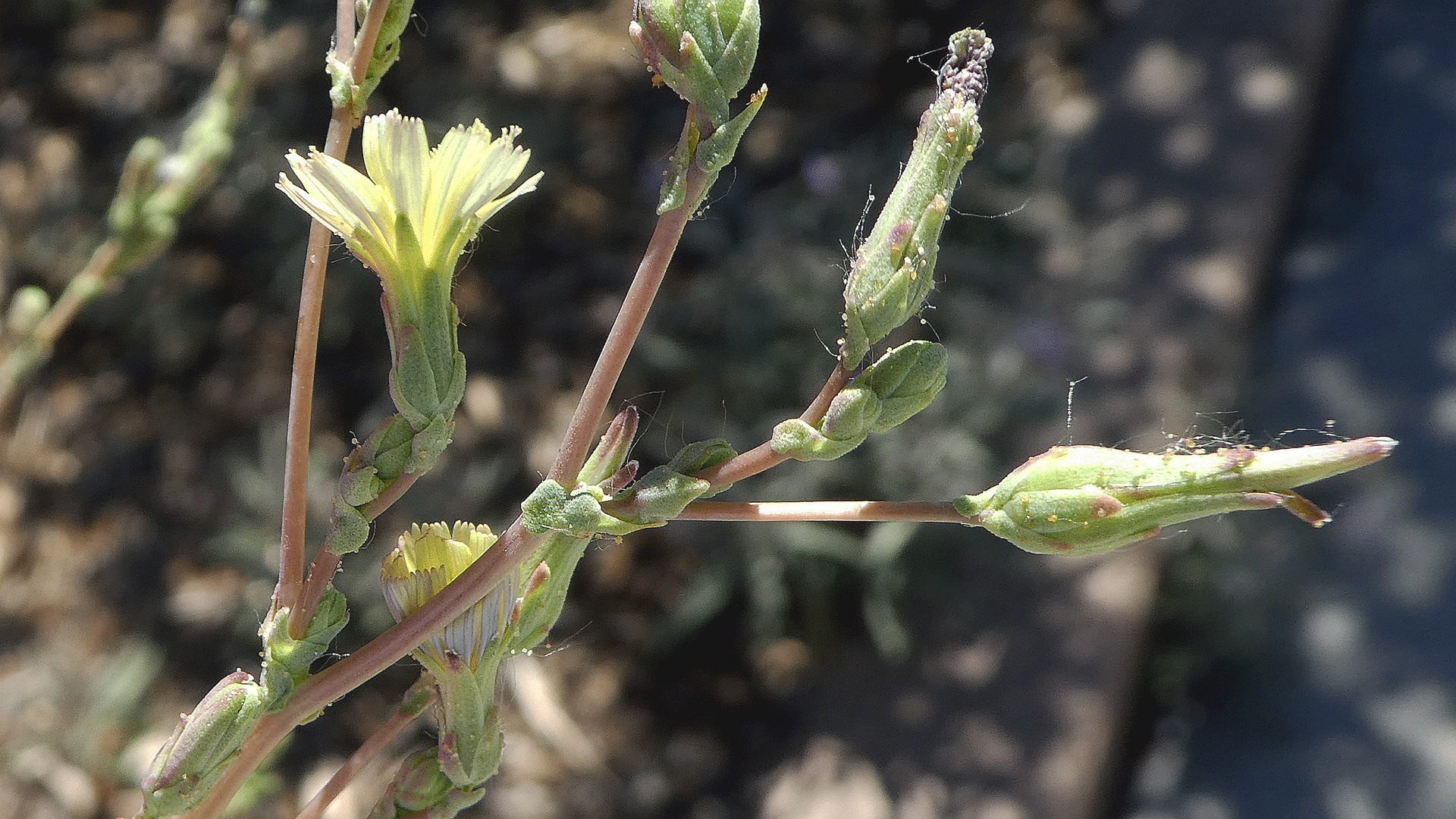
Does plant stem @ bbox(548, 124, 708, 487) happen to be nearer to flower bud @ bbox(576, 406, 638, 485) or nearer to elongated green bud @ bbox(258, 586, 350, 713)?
flower bud @ bbox(576, 406, 638, 485)

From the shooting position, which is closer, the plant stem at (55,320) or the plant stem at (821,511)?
the plant stem at (821,511)

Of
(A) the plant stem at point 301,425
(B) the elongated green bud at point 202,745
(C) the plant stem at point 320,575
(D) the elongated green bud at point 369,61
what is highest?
(D) the elongated green bud at point 369,61

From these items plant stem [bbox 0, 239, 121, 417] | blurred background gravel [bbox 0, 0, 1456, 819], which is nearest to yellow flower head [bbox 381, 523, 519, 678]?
plant stem [bbox 0, 239, 121, 417]

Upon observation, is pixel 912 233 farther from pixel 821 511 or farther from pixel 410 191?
pixel 410 191

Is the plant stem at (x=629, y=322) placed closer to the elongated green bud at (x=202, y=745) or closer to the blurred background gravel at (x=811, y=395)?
the elongated green bud at (x=202, y=745)

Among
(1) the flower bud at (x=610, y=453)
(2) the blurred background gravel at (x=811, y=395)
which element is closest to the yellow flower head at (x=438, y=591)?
(1) the flower bud at (x=610, y=453)

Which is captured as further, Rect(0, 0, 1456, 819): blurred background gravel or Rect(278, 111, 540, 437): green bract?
Rect(0, 0, 1456, 819): blurred background gravel
